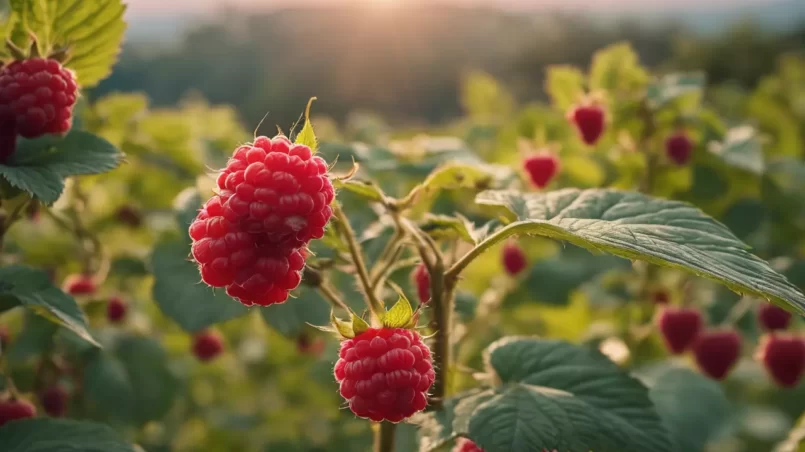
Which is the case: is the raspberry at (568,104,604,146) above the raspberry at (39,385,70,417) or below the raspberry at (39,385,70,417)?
above

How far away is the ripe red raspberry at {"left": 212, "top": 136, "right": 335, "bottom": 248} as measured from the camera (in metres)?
0.80

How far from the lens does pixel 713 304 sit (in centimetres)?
251

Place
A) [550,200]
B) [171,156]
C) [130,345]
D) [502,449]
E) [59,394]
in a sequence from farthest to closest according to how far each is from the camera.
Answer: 1. [171,156]
2. [130,345]
3. [59,394]
4. [550,200]
5. [502,449]

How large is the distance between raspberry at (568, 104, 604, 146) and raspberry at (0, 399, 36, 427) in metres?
1.53

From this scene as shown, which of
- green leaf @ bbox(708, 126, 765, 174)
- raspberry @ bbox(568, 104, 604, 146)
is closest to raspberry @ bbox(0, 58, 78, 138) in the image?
raspberry @ bbox(568, 104, 604, 146)

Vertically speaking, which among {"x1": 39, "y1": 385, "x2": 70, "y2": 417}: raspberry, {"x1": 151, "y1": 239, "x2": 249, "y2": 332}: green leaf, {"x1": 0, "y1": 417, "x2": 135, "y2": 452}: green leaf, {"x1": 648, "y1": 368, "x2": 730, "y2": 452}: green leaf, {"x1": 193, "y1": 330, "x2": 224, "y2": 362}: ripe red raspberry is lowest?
{"x1": 193, "y1": 330, "x2": 224, "y2": 362}: ripe red raspberry

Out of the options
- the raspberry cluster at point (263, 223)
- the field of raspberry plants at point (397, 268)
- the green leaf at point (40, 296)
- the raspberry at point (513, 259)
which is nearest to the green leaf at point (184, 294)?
the field of raspberry plants at point (397, 268)

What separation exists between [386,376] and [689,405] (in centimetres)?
135

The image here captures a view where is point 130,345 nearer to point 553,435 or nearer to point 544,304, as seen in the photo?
point 544,304

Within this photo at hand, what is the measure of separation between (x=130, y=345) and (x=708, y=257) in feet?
5.49

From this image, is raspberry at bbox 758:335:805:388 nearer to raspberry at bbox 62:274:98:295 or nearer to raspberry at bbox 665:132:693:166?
raspberry at bbox 665:132:693:166

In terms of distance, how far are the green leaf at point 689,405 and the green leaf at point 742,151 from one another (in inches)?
25.1

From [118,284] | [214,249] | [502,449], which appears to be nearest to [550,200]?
[502,449]

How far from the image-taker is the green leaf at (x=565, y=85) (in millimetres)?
2201
